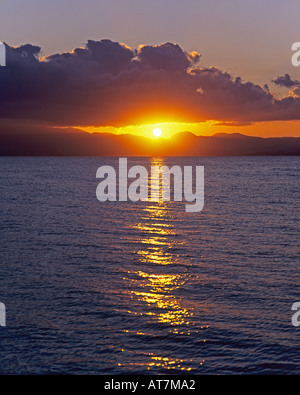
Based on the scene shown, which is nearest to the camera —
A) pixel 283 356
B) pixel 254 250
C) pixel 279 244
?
pixel 283 356

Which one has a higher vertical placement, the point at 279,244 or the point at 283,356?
the point at 279,244

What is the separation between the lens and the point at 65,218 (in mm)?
68062

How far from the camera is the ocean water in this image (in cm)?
2227

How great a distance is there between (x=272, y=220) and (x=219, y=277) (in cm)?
3391

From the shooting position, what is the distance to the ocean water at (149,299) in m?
22.3

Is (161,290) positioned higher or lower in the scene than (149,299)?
higher

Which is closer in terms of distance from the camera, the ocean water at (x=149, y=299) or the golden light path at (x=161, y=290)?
the ocean water at (x=149, y=299)

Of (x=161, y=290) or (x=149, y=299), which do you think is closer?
(x=149, y=299)

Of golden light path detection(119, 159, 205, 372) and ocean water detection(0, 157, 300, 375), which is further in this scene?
golden light path detection(119, 159, 205, 372)

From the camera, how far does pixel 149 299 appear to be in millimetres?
30594
